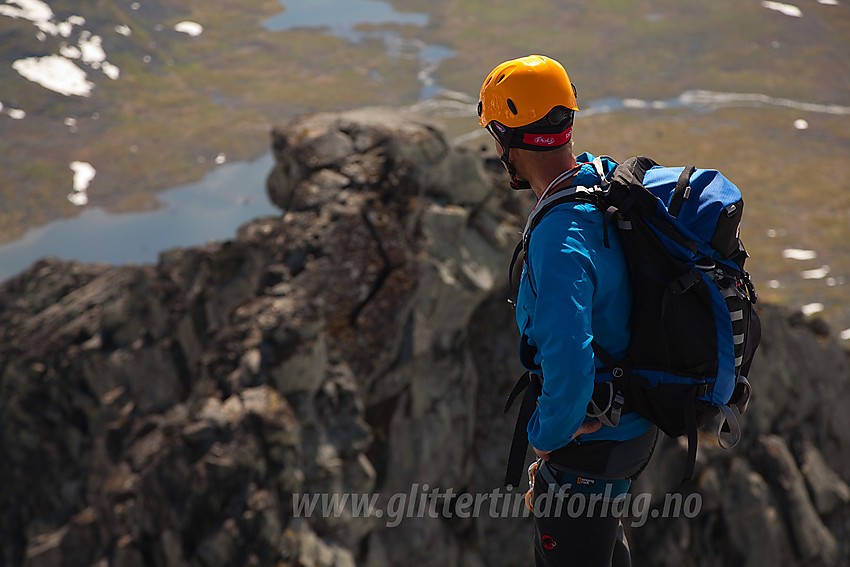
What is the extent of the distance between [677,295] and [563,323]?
1.19 metres

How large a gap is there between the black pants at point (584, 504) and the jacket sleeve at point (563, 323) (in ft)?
3.30

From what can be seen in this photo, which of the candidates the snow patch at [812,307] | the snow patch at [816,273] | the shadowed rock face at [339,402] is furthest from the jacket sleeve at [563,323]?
the snow patch at [816,273]

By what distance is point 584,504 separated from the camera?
21.8ft

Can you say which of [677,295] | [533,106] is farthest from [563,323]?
[533,106]

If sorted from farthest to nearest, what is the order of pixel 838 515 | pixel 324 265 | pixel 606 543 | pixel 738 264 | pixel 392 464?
pixel 838 515, pixel 392 464, pixel 324 265, pixel 606 543, pixel 738 264

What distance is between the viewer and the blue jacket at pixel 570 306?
5.32 metres

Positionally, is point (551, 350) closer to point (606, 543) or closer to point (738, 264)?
point (738, 264)

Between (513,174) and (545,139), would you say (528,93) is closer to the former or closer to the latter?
(545,139)

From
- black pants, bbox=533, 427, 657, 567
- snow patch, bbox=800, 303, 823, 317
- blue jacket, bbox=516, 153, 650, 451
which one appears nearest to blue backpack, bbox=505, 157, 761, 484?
blue jacket, bbox=516, 153, 650, 451

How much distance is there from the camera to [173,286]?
36062mm

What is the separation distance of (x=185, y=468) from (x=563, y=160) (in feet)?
56.7

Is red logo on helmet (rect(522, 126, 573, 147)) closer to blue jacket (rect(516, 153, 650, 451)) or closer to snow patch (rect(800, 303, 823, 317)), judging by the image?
blue jacket (rect(516, 153, 650, 451))

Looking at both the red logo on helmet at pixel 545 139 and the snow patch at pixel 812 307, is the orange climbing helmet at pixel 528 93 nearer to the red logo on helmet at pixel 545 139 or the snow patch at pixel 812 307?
the red logo on helmet at pixel 545 139

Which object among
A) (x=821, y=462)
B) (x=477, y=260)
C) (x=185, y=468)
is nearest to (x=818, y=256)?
(x=821, y=462)
